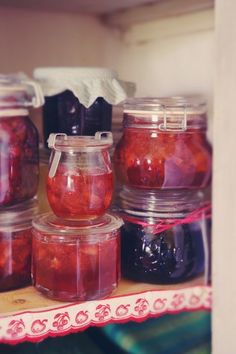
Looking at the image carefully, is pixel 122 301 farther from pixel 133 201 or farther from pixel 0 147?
pixel 0 147

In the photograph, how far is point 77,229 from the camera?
0.72 metres

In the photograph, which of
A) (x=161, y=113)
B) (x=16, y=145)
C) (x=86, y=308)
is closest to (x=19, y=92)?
(x=16, y=145)

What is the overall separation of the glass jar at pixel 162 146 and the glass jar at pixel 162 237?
0.03 metres

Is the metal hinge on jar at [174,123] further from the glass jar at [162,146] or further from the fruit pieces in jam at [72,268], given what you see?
the fruit pieces in jam at [72,268]

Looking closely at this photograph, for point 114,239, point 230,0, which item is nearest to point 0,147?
point 114,239

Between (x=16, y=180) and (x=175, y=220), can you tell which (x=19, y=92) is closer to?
(x=16, y=180)

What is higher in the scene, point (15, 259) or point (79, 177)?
point (79, 177)

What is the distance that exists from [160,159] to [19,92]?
0.68 feet

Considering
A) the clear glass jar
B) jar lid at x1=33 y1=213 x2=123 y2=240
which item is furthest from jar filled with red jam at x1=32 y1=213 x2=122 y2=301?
the clear glass jar

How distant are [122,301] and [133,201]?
0.15 meters

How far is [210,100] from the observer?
0.93 metres

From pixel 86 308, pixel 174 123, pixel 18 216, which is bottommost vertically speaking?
pixel 86 308

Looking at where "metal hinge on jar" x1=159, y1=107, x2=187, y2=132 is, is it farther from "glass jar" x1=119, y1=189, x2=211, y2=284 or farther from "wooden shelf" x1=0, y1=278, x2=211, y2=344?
"wooden shelf" x1=0, y1=278, x2=211, y2=344

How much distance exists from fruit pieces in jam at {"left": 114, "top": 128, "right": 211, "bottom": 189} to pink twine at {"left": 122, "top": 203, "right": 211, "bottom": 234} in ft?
0.14
